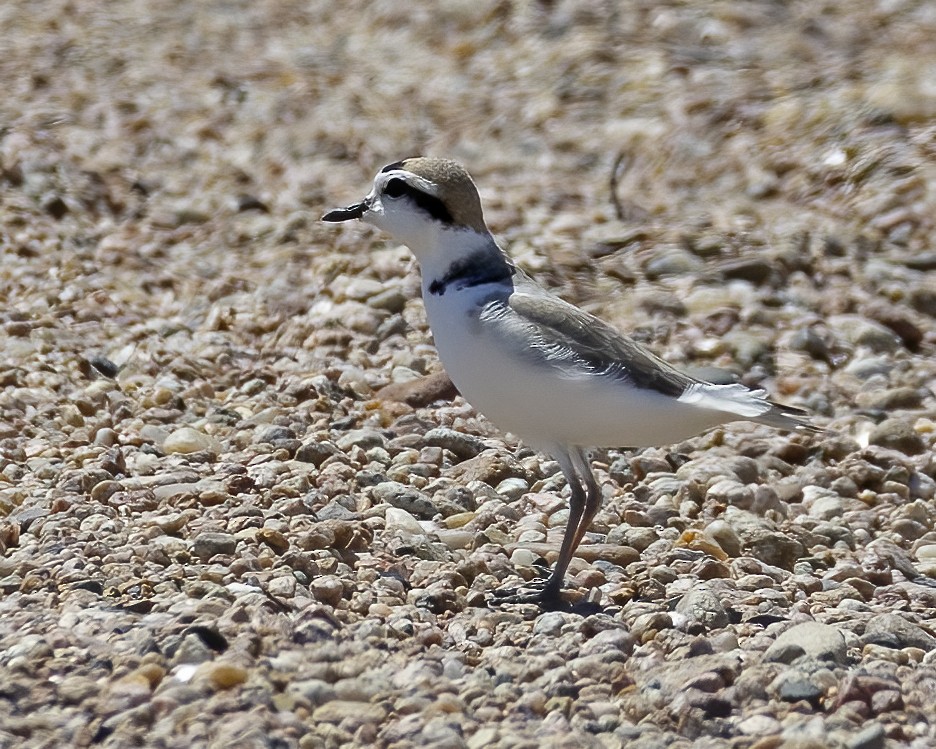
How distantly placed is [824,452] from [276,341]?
8.85ft

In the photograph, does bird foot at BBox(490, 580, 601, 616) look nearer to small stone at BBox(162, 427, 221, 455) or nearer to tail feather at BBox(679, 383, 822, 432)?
tail feather at BBox(679, 383, 822, 432)

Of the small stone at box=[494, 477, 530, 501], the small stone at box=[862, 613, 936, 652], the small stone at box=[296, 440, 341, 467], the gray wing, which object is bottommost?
the small stone at box=[862, 613, 936, 652]

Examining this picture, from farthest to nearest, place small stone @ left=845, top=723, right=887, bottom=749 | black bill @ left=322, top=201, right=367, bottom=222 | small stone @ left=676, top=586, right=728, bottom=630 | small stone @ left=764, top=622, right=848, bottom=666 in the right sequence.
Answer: black bill @ left=322, top=201, right=367, bottom=222
small stone @ left=676, top=586, right=728, bottom=630
small stone @ left=764, top=622, right=848, bottom=666
small stone @ left=845, top=723, right=887, bottom=749

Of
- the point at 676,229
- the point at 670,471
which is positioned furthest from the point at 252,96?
the point at 670,471

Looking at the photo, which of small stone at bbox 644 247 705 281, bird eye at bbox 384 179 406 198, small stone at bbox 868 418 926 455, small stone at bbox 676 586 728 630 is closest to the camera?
small stone at bbox 676 586 728 630

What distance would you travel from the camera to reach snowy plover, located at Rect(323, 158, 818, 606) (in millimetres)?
4430

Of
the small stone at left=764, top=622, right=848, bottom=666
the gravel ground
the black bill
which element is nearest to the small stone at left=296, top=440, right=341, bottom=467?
the gravel ground

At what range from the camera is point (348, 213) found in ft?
17.0

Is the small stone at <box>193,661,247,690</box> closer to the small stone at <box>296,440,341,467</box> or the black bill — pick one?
the small stone at <box>296,440,341,467</box>

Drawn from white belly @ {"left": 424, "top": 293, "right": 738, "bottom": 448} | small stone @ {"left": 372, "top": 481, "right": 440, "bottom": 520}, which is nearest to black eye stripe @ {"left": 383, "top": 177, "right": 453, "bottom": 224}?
white belly @ {"left": 424, "top": 293, "right": 738, "bottom": 448}

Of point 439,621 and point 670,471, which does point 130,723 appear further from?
point 670,471

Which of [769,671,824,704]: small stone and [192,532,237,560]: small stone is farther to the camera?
[192,532,237,560]: small stone

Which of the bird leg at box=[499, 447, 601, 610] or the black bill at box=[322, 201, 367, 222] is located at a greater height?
the black bill at box=[322, 201, 367, 222]

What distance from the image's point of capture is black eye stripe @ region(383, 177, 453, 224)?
477 cm
